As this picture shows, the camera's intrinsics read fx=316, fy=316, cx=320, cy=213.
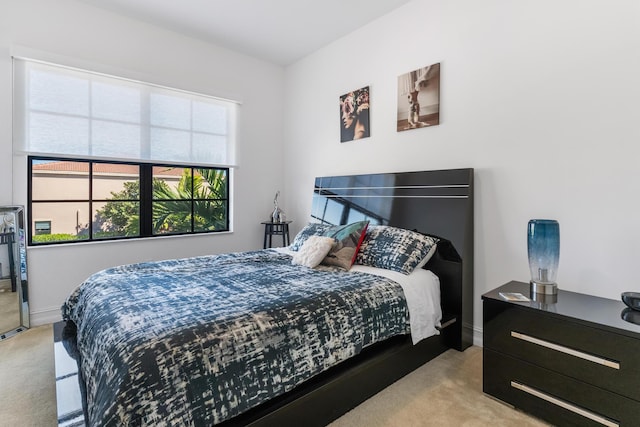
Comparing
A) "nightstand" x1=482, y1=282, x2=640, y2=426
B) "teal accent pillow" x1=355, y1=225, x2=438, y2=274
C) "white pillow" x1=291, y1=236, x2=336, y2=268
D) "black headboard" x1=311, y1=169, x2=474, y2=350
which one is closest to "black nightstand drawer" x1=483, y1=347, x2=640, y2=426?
"nightstand" x1=482, y1=282, x2=640, y2=426

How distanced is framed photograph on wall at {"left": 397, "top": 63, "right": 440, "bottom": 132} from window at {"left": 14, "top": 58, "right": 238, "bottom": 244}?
2098 mm

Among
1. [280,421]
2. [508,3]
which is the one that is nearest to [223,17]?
[508,3]

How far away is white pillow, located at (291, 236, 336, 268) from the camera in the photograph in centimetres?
245

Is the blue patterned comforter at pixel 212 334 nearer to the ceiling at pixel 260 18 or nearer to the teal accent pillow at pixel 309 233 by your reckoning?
the teal accent pillow at pixel 309 233

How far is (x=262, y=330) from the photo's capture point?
1374mm

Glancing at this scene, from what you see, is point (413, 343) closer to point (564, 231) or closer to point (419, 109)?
point (564, 231)

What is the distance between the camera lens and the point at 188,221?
3.74 m

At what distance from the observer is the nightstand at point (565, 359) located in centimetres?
136

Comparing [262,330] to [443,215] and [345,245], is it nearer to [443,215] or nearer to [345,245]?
[345,245]

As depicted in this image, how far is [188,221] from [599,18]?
155 inches

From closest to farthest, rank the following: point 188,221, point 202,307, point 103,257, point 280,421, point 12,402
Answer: point 280,421
point 202,307
point 12,402
point 103,257
point 188,221

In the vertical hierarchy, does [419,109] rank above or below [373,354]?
above

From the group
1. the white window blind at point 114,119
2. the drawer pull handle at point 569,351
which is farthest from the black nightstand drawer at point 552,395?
the white window blind at point 114,119

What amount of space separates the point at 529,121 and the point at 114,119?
3602mm
